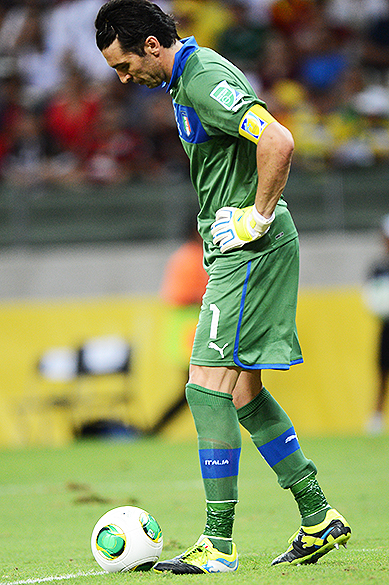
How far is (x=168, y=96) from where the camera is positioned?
1283cm

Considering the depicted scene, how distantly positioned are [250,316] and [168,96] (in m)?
9.70

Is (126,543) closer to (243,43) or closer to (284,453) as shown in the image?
(284,453)

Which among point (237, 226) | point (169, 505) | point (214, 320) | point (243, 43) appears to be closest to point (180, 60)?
point (237, 226)

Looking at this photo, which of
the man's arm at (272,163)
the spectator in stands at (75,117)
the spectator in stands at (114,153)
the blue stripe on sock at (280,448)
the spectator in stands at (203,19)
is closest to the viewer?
the man's arm at (272,163)

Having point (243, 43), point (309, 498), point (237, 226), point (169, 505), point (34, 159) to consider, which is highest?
point (243, 43)

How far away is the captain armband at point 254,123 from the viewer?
11.3 ft

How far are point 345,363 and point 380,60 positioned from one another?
5556 millimetres

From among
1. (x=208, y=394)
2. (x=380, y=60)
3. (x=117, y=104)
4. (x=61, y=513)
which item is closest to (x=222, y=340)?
(x=208, y=394)

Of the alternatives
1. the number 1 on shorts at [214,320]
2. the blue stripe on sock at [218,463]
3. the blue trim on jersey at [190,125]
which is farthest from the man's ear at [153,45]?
the blue stripe on sock at [218,463]

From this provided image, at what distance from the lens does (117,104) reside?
1320 cm

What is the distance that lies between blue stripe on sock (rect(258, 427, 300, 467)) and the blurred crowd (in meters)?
8.56

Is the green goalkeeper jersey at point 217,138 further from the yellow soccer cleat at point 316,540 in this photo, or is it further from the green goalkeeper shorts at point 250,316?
Answer: the yellow soccer cleat at point 316,540

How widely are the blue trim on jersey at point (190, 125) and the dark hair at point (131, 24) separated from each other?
27cm

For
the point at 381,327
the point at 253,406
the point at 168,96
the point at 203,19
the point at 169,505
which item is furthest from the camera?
the point at 203,19
